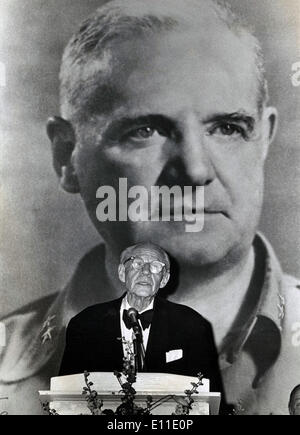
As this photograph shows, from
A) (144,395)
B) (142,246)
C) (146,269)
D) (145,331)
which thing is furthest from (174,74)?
(144,395)

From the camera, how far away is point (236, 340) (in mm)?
8742

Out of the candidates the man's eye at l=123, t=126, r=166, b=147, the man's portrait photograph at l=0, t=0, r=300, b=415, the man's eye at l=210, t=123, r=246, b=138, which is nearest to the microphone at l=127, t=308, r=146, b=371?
the man's portrait photograph at l=0, t=0, r=300, b=415

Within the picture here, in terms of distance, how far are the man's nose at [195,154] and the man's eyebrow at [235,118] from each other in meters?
0.14

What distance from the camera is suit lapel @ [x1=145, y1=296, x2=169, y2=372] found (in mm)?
7773

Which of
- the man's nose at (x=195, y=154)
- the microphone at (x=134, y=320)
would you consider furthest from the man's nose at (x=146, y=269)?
the man's nose at (x=195, y=154)

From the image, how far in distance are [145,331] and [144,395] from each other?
1.36 meters

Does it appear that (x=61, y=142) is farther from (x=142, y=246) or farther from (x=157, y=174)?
(x=142, y=246)

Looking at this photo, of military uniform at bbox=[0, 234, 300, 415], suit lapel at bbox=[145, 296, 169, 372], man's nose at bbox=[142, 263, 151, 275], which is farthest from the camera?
military uniform at bbox=[0, 234, 300, 415]

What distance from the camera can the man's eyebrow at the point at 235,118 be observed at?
892 centimetres

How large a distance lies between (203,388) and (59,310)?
2.18 m

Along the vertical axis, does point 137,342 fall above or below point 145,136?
below

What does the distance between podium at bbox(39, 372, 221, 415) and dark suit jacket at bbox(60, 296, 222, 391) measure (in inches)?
29.3

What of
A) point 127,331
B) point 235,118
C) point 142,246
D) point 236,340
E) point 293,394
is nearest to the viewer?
point 127,331

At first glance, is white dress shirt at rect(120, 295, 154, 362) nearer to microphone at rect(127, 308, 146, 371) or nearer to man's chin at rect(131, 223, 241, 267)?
microphone at rect(127, 308, 146, 371)
